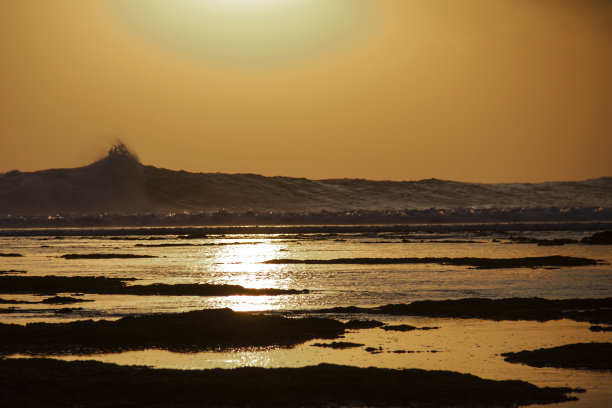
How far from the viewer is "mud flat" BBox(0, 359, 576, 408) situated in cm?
1578

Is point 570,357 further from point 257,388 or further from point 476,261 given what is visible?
point 476,261

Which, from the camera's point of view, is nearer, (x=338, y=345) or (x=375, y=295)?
(x=338, y=345)

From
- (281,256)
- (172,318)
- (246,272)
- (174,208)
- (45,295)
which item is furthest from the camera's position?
(174,208)

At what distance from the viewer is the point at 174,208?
16688 centimetres

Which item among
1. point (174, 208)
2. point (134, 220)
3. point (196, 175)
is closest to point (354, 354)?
point (134, 220)

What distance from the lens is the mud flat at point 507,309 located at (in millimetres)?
26128

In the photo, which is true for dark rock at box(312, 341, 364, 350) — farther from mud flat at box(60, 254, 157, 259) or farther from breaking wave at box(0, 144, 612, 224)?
breaking wave at box(0, 144, 612, 224)

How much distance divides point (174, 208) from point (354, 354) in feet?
488

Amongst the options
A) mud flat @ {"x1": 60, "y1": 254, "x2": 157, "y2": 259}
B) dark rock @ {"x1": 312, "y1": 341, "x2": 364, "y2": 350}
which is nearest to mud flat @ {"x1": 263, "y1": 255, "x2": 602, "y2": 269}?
mud flat @ {"x1": 60, "y1": 254, "x2": 157, "y2": 259}

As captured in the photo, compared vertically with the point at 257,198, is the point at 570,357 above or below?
below

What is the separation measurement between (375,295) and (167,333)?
Result: 11.9 meters

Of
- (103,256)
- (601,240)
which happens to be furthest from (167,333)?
(601,240)

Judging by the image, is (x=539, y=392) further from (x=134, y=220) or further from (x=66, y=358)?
(x=134, y=220)

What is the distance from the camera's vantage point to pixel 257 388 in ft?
54.2
